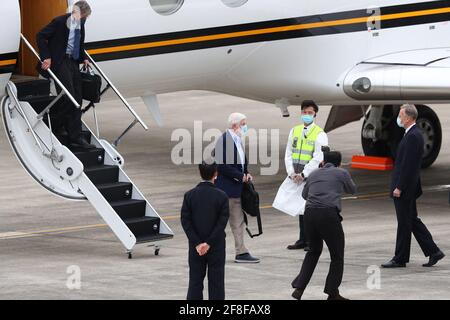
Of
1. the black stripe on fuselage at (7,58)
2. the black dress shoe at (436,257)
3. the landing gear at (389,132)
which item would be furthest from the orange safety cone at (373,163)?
the black stripe on fuselage at (7,58)

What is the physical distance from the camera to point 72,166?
17.3 meters

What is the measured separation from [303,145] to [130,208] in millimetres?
2279

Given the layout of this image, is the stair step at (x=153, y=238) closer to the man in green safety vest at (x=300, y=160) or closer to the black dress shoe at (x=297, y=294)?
the man in green safety vest at (x=300, y=160)

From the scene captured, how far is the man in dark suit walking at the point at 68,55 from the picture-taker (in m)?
17.4

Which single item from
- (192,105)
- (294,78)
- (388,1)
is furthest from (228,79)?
(192,105)

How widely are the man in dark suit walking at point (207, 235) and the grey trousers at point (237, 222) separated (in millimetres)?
2980

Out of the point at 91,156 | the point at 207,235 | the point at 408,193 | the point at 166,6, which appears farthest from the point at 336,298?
the point at 166,6

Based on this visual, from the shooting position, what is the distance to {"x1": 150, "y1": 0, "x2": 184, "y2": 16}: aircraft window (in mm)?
19625

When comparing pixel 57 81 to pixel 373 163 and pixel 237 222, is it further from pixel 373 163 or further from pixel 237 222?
pixel 373 163

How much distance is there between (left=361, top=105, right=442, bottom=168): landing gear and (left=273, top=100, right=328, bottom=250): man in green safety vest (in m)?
6.36

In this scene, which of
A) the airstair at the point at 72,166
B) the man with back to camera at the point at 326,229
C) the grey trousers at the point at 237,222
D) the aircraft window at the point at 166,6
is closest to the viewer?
the man with back to camera at the point at 326,229

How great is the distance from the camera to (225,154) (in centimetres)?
1661

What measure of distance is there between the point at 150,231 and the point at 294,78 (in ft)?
16.8

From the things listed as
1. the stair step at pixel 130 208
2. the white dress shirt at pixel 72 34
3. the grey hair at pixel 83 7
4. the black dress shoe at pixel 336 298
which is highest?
the grey hair at pixel 83 7
